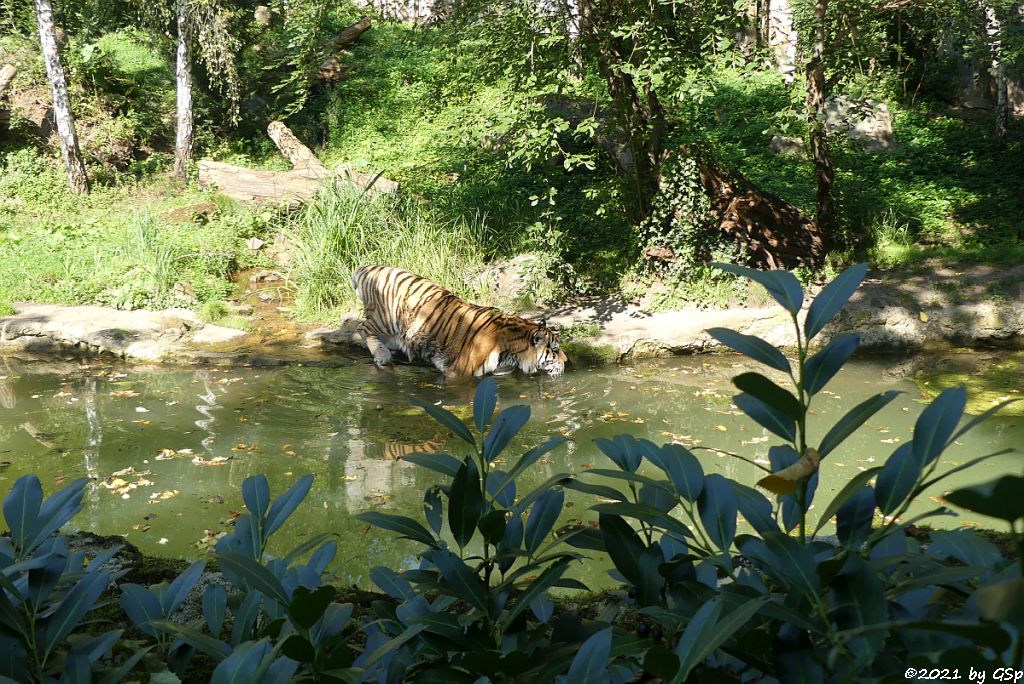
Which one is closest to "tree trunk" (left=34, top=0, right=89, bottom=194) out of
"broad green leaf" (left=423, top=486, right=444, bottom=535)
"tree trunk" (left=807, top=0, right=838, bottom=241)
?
"tree trunk" (left=807, top=0, right=838, bottom=241)

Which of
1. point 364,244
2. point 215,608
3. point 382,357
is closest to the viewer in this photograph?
point 215,608

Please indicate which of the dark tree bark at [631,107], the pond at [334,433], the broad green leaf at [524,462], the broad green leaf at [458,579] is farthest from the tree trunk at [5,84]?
the broad green leaf at [458,579]

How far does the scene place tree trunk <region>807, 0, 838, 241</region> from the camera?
7701 mm

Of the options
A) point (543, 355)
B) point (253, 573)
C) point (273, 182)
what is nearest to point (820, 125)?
point (543, 355)

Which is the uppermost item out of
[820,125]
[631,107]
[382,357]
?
A: [631,107]

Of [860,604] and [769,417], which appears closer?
[860,604]

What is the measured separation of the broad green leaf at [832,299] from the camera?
1068 millimetres

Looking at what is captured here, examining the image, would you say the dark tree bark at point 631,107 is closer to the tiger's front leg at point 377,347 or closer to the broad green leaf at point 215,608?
the tiger's front leg at point 377,347

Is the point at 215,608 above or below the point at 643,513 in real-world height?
below

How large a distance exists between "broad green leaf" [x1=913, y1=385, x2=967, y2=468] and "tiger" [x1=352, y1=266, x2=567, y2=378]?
601 cm

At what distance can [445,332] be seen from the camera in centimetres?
737

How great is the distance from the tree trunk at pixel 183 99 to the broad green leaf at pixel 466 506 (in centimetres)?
1134

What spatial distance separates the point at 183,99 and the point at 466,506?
40.7 ft

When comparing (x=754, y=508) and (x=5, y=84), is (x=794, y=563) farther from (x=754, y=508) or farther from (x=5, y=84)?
(x=5, y=84)
